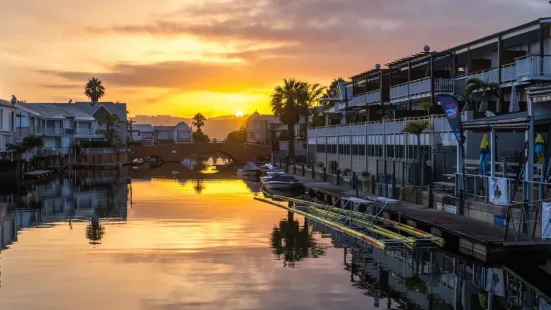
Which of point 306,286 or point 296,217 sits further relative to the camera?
point 296,217

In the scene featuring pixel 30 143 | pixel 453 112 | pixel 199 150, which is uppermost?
pixel 453 112

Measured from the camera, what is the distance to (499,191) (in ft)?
98.3

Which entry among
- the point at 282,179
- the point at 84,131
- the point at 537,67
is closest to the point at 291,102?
the point at 282,179

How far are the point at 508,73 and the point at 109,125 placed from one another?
121 meters

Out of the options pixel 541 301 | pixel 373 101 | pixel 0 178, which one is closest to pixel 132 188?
pixel 0 178

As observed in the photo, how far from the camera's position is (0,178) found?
83.5m

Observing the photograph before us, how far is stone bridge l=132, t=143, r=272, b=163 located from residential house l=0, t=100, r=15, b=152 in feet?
206

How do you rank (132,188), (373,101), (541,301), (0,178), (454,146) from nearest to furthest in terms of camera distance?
1. (541,301)
2. (454,146)
3. (373,101)
4. (132,188)
5. (0,178)

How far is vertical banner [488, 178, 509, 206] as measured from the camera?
29353 millimetres

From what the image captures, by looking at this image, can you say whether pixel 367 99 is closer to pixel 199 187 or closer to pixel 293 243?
pixel 199 187

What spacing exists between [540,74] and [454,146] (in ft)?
22.3

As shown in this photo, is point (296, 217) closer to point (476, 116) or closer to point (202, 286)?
point (476, 116)

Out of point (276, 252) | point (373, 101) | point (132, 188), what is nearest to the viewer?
point (276, 252)

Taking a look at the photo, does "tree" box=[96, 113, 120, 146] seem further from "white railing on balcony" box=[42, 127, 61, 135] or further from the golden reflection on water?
the golden reflection on water
